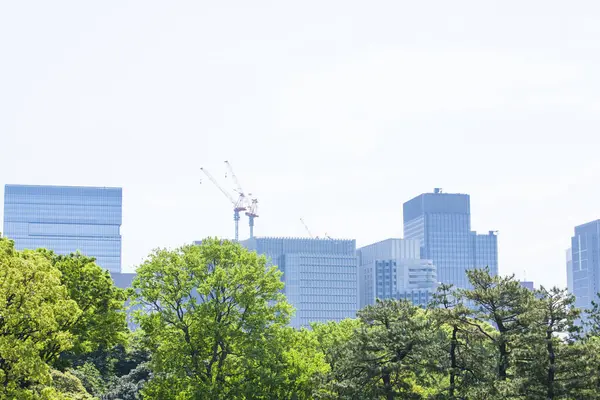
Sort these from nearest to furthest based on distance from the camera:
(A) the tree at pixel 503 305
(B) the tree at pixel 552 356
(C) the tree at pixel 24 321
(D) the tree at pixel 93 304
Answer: (C) the tree at pixel 24 321
(B) the tree at pixel 552 356
(A) the tree at pixel 503 305
(D) the tree at pixel 93 304

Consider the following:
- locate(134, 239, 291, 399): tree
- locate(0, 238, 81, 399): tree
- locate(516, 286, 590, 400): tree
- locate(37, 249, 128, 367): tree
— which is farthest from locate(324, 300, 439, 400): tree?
locate(0, 238, 81, 399): tree

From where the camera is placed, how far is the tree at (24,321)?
4522cm

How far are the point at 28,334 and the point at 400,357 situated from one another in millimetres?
26016

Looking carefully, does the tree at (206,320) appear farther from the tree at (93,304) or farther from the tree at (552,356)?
the tree at (552,356)

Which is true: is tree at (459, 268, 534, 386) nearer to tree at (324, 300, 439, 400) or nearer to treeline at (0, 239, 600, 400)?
treeline at (0, 239, 600, 400)

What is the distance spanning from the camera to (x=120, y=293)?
71.0 metres

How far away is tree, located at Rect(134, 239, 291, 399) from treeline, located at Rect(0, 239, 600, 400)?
3.5 inches

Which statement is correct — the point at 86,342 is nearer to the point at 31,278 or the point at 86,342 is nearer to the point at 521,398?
the point at 31,278

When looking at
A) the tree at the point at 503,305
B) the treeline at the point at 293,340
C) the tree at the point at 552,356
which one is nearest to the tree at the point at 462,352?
the treeline at the point at 293,340

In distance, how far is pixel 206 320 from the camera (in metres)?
64.7

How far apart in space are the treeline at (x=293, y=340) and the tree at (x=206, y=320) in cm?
9

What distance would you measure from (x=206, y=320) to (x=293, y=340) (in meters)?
9.50

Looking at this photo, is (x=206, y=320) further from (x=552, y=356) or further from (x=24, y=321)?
(x=552, y=356)

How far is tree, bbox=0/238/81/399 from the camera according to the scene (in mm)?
45219
